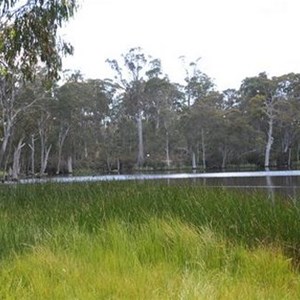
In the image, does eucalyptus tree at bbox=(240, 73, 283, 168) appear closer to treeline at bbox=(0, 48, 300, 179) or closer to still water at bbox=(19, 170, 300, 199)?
treeline at bbox=(0, 48, 300, 179)

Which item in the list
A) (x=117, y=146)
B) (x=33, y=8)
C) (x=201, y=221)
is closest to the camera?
(x=201, y=221)

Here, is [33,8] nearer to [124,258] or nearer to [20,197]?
[20,197]

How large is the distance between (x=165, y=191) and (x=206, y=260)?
358 cm

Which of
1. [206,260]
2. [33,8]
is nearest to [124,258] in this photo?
[206,260]

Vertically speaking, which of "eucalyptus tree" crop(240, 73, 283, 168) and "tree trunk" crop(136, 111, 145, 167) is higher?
"eucalyptus tree" crop(240, 73, 283, 168)

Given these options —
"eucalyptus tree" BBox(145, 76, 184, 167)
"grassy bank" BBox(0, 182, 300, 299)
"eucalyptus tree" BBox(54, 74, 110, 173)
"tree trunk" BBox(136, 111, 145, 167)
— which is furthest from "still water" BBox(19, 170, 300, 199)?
"eucalyptus tree" BBox(145, 76, 184, 167)

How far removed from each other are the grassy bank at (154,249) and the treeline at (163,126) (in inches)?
1281

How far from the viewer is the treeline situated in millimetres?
42219

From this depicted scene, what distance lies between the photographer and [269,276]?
12.0 feet

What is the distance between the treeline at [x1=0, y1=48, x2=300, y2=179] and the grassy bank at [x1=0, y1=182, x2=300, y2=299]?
107 feet

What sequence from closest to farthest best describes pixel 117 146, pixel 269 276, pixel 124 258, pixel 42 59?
pixel 269 276, pixel 124 258, pixel 42 59, pixel 117 146

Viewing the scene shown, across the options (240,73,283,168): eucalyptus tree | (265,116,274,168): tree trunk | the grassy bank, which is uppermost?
(240,73,283,168): eucalyptus tree

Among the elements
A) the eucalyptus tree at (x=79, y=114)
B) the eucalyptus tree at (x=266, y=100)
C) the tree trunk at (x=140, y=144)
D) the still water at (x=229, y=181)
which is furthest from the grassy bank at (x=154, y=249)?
the tree trunk at (x=140, y=144)

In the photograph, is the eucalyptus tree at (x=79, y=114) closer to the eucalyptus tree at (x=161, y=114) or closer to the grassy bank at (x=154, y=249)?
the eucalyptus tree at (x=161, y=114)
